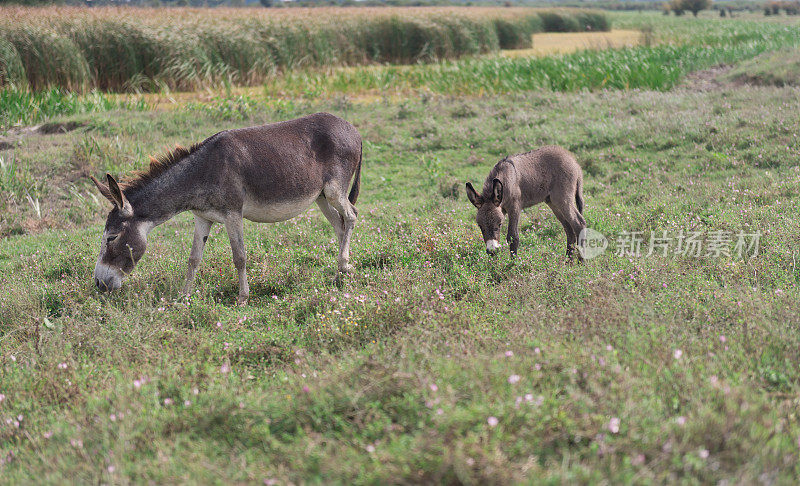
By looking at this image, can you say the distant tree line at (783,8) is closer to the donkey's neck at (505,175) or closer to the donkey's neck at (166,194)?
the donkey's neck at (505,175)

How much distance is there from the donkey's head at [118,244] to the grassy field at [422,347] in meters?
0.32

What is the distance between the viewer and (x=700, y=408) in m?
3.41

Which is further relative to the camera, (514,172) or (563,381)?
(514,172)

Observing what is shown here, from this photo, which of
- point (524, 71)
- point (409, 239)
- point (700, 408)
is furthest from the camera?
point (524, 71)

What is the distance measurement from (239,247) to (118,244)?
44.8 inches

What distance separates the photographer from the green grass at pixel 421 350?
10.6 ft

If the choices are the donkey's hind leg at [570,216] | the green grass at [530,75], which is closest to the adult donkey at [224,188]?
the donkey's hind leg at [570,216]

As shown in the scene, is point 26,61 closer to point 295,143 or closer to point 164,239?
point 164,239

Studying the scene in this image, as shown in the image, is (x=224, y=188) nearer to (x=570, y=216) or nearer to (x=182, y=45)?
(x=570, y=216)

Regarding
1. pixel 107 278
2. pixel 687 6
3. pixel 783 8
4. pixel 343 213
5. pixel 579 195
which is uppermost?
pixel 579 195

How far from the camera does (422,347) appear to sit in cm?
455

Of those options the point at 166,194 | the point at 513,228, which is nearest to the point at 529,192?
the point at 513,228

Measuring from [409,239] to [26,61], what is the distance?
13682 millimetres

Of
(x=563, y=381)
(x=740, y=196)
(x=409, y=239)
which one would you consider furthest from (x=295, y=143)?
(x=740, y=196)
